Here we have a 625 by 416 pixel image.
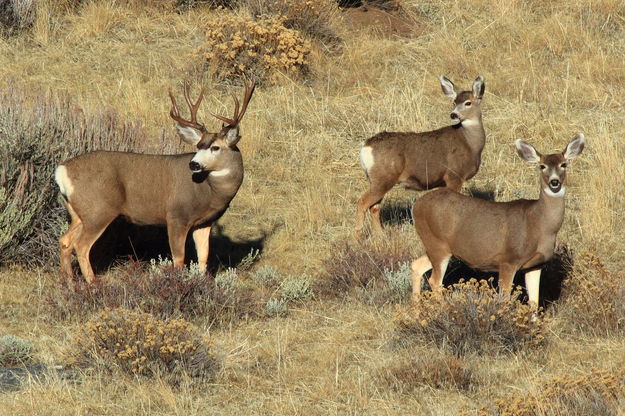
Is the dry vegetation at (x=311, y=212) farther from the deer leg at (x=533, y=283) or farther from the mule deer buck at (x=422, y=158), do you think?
the mule deer buck at (x=422, y=158)

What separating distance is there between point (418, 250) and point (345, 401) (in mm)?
3545

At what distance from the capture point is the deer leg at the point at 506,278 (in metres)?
8.58

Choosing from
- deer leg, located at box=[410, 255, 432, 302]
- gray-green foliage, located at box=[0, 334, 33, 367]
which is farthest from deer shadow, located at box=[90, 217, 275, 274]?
gray-green foliage, located at box=[0, 334, 33, 367]

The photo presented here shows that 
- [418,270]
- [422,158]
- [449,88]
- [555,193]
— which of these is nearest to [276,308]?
[418,270]

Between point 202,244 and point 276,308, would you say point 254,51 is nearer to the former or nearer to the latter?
point 202,244

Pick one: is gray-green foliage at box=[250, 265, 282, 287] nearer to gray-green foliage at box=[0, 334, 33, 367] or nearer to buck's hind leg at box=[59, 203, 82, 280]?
buck's hind leg at box=[59, 203, 82, 280]

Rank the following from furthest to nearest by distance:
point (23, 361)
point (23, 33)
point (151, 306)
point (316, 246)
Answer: point (23, 33) < point (316, 246) < point (151, 306) < point (23, 361)

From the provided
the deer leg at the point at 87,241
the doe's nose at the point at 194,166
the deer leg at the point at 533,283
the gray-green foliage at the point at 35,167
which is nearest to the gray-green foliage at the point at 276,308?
the doe's nose at the point at 194,166

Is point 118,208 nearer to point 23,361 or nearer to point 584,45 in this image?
point 23,361

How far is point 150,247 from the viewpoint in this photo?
11852 millimetres

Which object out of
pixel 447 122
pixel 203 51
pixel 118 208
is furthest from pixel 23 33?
pixel 118 208

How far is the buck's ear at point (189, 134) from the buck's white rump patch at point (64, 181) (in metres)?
1.25

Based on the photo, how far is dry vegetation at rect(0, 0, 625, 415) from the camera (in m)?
7.70

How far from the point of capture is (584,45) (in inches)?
667
